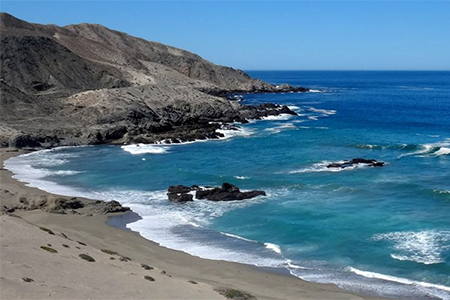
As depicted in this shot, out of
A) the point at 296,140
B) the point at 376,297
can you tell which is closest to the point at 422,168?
the point at 296,140

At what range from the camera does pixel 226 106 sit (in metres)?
86.8

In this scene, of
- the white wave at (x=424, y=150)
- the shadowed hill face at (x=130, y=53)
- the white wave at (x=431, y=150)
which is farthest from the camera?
the shadowed hill face at (x=130, y=53)

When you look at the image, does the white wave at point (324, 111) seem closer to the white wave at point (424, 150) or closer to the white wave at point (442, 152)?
the white wave at point (424, 150)

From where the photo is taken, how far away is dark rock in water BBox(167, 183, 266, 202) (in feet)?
120

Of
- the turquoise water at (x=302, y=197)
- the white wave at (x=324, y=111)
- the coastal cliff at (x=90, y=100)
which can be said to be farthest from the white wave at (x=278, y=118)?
the turquoise water at (x=302, y=197)

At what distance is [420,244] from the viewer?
27172 millimetres

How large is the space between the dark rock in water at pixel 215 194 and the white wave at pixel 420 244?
10.5 m

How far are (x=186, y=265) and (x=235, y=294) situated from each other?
5790mm

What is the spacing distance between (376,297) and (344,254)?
Result: 16.9ft

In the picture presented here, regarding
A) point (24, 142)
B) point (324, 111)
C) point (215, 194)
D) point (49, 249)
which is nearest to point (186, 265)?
point (49, 249)

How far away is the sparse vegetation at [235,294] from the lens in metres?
19.2

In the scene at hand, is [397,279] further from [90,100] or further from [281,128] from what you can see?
[90,100]

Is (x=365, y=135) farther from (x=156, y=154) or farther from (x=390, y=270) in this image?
(x=390, y=270)

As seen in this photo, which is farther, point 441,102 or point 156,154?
point 441,102
